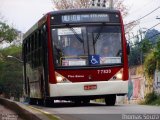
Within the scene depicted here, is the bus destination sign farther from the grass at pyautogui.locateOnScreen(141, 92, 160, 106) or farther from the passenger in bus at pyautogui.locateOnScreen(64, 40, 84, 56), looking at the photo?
the grass at pyautogui.locateOnScreen(141, 92, 160, 106)

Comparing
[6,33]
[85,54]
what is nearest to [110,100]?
[85,54]

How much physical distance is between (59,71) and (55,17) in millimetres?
1873

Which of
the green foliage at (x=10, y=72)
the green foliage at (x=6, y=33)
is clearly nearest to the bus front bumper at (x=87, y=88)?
the green foliage at (x=6, y=33)

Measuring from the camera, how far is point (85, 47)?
19.0 m

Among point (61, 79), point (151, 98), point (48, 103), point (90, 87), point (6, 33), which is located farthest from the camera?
point (6, 33)

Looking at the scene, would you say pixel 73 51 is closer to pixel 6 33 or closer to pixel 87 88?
pixel 87 88

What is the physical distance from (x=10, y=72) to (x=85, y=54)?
73932mm

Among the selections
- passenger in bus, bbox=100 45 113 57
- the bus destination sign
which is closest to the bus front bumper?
passenger in bus, bbox=100 45 113 57

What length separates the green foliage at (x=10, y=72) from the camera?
91188 millimetres

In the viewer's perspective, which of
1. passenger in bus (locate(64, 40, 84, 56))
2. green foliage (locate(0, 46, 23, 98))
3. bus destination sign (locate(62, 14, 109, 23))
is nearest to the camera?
passenger in bus (locate(64, 40, 84, 56))

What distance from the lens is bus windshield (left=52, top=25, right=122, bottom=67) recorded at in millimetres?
19000

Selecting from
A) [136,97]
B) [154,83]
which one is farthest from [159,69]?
[136,97]

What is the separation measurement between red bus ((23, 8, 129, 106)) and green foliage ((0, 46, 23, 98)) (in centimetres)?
7132

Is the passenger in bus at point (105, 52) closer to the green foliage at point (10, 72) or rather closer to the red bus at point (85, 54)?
the red bus at point (85, 54)
